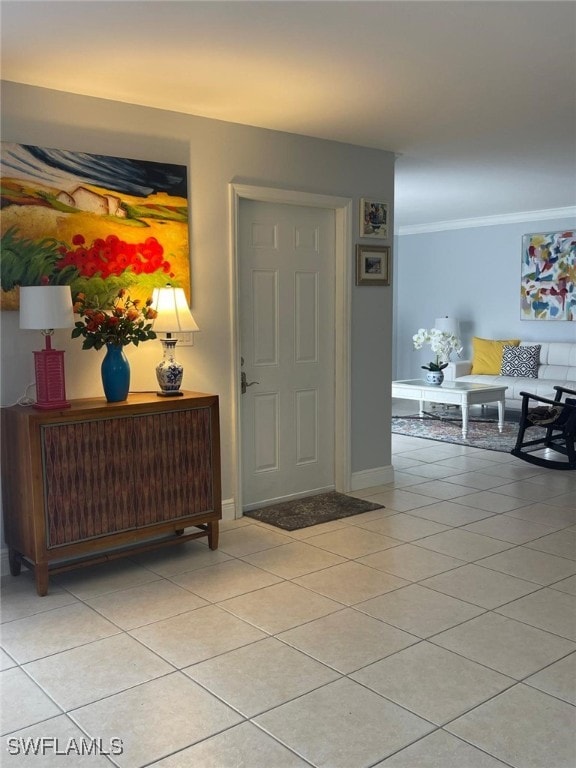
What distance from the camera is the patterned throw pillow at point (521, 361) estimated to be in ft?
27.6

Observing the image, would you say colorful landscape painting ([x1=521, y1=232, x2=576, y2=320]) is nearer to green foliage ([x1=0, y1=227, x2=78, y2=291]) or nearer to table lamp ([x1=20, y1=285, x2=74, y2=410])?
green foliage ([x1=0, y1=227, x2=78, y2=291])

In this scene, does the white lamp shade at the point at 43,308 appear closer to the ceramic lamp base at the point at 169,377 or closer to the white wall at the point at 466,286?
the ceramic lamp base at the point at 169,377

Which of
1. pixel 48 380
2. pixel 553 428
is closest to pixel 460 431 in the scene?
pixel 553 428

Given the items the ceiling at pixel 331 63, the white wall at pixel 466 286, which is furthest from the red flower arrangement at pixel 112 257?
the white wall at pixel 466 286

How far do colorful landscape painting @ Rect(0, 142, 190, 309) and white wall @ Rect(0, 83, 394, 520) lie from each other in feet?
0.28

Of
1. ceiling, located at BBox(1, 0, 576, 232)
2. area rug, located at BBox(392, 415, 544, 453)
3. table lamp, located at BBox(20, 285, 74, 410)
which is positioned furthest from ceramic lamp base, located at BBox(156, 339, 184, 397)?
area rug, located at BBox(392, 415, 544, 453)

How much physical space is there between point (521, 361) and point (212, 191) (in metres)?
5.32

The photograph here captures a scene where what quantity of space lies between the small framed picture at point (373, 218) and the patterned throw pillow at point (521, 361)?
3.86 m

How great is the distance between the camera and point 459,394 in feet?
23.6

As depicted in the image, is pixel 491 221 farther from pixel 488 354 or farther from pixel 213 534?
pixel 213 534

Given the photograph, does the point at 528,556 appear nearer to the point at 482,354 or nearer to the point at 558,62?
the point at 558,62

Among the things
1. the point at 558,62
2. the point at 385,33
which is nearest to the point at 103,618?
the point at 385,33

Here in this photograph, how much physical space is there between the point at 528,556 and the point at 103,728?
7.94 ft

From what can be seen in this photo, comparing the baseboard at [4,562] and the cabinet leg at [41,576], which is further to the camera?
the baseboard at [4,562]
